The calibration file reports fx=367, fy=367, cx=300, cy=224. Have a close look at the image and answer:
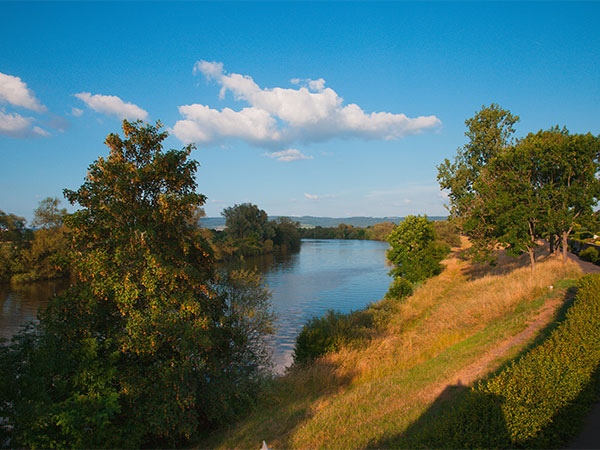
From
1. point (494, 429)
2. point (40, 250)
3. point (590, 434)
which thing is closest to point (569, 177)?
point (590, 434)

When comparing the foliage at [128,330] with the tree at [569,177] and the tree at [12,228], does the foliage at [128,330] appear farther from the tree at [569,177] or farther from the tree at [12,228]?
the tree at [12,228]

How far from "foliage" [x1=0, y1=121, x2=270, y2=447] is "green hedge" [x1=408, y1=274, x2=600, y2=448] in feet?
22.2

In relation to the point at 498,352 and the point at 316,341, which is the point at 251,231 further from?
the point at 498,352

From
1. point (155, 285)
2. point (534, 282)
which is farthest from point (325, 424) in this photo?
point (534, 282)

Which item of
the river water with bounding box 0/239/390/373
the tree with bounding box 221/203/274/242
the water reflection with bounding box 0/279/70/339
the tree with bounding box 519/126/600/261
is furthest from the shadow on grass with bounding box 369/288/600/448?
the tree with bounding box 221/203/274/242

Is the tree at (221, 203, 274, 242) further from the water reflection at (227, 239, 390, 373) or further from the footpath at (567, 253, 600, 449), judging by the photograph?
the footpath at (567, 253, 600, 449)

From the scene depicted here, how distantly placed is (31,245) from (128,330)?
140 feet

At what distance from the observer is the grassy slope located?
322 inches

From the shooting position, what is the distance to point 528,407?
17.0 ft

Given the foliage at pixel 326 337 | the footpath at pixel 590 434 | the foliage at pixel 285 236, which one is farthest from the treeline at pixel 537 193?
the foliage at pixel 285 236

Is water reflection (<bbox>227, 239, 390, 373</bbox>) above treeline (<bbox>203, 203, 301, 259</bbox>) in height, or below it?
below

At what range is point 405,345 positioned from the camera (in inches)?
630

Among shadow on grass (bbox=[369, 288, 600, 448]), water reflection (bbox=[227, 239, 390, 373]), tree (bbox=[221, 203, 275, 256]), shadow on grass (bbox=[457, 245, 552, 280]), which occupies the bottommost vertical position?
water reflection (bbox=[227, 239, 390, 373])

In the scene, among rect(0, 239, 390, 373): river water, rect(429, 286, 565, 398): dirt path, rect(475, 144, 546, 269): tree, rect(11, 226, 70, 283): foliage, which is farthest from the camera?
rect(11, 226, 70, 283): foliage
